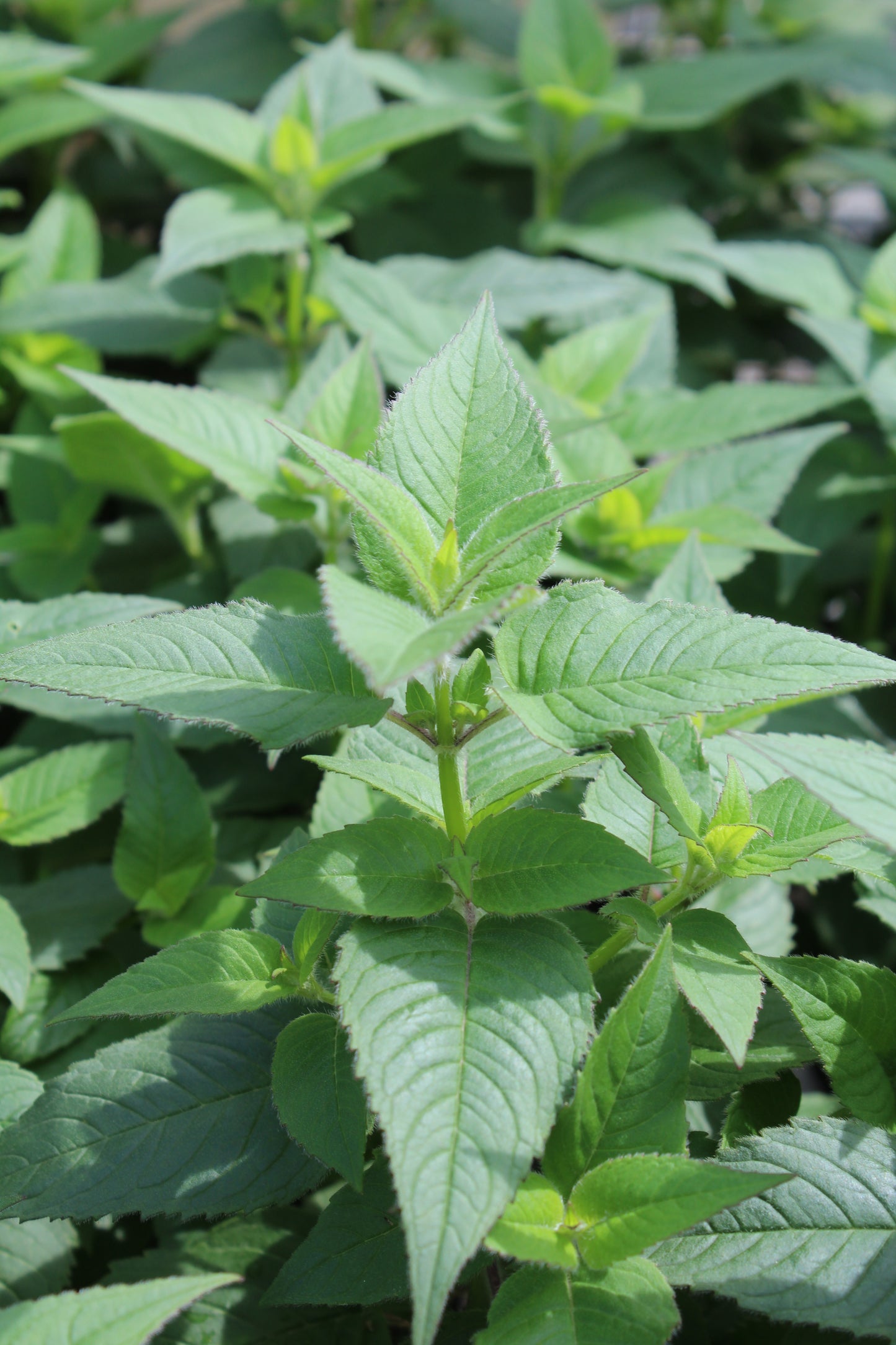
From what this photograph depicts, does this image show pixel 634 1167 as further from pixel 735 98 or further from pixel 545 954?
A: pixel 735 98

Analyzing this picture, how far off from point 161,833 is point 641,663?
520 mm

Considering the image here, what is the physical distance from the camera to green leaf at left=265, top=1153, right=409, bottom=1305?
0.65 metres

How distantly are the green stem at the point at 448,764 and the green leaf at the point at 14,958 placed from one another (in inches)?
15.3

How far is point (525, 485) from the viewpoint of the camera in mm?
640

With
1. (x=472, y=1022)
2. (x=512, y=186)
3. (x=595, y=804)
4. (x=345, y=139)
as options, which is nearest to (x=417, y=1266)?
(x=472, y=1022)

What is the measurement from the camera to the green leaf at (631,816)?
0.72 m

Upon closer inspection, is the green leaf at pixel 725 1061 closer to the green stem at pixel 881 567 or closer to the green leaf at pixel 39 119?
the green stem at pixel 881 567

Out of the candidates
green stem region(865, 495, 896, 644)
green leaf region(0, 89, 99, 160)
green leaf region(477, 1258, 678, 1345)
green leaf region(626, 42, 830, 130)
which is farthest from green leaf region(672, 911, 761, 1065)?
green leaf region(0, 89, 99, 160)

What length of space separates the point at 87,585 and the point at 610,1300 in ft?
3.42

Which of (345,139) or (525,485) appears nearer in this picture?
(525,485)

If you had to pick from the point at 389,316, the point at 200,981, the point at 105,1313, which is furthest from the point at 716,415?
the point at 105,1313

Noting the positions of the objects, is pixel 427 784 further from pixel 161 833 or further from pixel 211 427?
pixel 211 427

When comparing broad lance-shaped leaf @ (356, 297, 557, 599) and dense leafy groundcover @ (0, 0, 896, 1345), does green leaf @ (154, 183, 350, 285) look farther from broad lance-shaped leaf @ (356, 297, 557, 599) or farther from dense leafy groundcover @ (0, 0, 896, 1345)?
broad lance-shaped leaf @ (356, 297, 557, 599)

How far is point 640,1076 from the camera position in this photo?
59cm
